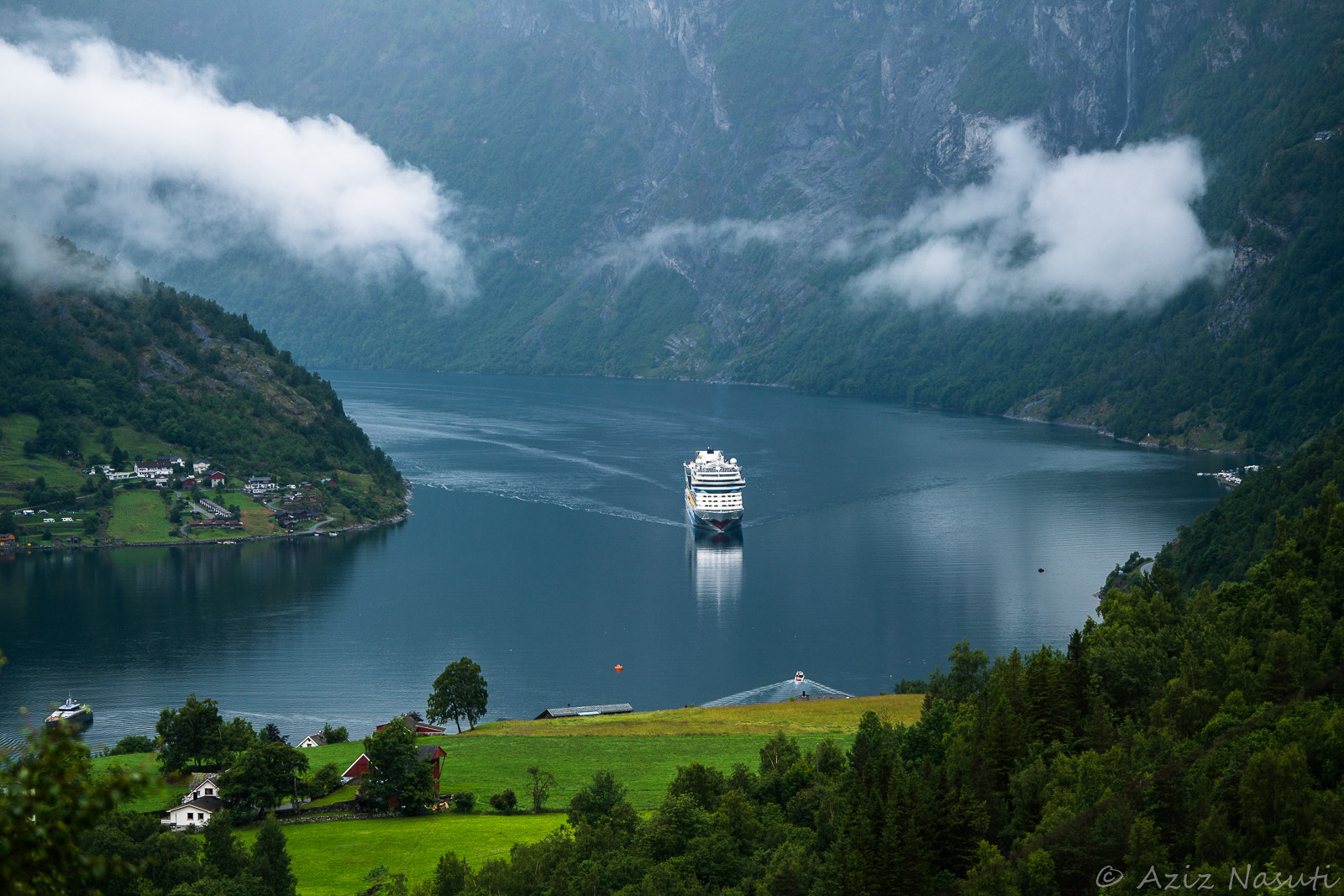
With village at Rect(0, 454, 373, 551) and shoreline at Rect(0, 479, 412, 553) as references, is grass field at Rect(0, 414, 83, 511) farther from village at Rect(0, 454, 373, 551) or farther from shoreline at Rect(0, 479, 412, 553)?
Answer: shoreline at Rect(0, 479, 412, 553)

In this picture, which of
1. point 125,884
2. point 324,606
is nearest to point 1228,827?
point 125,884

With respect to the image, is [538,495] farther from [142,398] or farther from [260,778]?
[260,778]

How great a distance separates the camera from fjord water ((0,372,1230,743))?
78500mm

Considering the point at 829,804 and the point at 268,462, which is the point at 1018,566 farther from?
the point at 268,462

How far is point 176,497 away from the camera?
129 m

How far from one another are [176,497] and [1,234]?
170 feet

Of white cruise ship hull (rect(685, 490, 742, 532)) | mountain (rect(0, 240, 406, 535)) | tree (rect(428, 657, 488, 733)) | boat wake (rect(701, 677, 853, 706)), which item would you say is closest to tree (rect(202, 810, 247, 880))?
tree (rect(428, 657, 488, 733))

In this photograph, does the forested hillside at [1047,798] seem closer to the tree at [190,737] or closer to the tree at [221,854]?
the tree at [221,854]

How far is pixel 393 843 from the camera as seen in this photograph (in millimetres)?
44906

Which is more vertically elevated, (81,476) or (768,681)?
(81,476)

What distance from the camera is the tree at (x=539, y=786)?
4944 cm

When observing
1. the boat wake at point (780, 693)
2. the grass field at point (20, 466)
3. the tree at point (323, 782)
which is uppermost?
the grass field at point (20, 466)

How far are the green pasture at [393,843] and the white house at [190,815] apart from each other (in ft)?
6.15

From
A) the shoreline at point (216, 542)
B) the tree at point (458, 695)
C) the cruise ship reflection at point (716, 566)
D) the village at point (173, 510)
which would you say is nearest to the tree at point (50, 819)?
the tree at point (458, 695)
